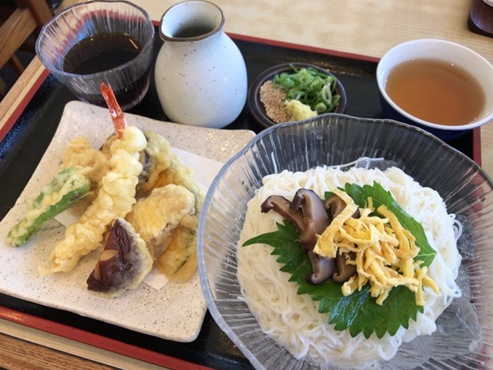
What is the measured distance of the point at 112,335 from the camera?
4.51ft

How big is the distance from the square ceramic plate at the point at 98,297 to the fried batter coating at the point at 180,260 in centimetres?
3

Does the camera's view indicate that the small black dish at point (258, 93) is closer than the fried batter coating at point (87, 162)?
No

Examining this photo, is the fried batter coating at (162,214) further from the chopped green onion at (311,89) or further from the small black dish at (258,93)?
the chopped green onion at (311,89)

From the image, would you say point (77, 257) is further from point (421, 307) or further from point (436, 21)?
point (436, 21)

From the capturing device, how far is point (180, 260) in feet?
4.76

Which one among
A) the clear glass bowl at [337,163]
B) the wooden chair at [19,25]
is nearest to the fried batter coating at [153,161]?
the clear glass bowl at [337,163]

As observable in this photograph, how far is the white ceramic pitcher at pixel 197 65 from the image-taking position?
5.24ft

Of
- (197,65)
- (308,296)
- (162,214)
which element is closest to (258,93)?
(197,65)

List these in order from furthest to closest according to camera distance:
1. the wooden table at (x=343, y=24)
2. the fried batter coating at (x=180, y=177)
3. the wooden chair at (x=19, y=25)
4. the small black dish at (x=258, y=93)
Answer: the wooden chair at (x=19, y=25) → the wooden table at (x=343, y=24) → the small black dish at (x=258, y=93) → the fried batter coating at (x=180, y=177)

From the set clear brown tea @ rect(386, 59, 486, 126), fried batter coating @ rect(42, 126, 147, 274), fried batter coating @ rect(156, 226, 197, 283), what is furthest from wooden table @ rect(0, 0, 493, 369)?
fried batter coating @ rect(156, 226, 197, 283)

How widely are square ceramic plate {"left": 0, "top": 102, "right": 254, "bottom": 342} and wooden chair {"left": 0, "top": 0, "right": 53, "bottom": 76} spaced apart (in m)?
1.13

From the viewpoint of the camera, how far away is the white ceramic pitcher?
160 cm

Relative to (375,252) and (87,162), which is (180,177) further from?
(375,252)

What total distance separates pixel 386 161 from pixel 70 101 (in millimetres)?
→ 1564
